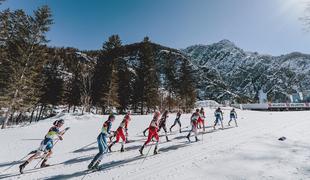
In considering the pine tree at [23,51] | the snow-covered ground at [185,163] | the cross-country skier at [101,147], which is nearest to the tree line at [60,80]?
the pine tree at [23,51]

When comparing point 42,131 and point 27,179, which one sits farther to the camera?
point 42,131

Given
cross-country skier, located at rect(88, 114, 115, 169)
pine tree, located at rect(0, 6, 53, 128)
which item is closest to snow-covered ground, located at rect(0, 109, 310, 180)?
cross-country skier, located at rect(88, 114, 115, 169)

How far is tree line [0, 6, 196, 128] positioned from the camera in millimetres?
28391

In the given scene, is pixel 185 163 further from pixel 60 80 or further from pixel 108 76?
pixel 60 80

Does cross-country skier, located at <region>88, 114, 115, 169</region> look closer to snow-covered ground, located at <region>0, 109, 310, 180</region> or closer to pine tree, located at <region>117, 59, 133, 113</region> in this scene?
snow-covered ground, located at <region>0, 109, 310, 180</region>

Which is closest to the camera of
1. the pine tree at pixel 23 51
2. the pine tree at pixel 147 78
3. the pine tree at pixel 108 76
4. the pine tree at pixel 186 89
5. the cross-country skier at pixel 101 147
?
the cross-country skier at pixel 101 147

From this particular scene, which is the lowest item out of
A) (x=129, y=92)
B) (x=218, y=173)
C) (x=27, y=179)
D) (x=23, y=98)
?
(x=27, y=179)

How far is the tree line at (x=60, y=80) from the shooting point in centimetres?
2839

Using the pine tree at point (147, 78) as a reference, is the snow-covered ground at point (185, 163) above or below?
below

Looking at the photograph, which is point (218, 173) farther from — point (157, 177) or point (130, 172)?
point (130, 172)

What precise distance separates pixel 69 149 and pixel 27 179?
492 cm

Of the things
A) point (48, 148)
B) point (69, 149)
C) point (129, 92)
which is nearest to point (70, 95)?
point (129, 92)

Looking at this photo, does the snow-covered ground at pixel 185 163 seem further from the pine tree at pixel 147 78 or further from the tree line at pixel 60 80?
the pine tree at pixel 147 78

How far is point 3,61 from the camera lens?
3014cm
